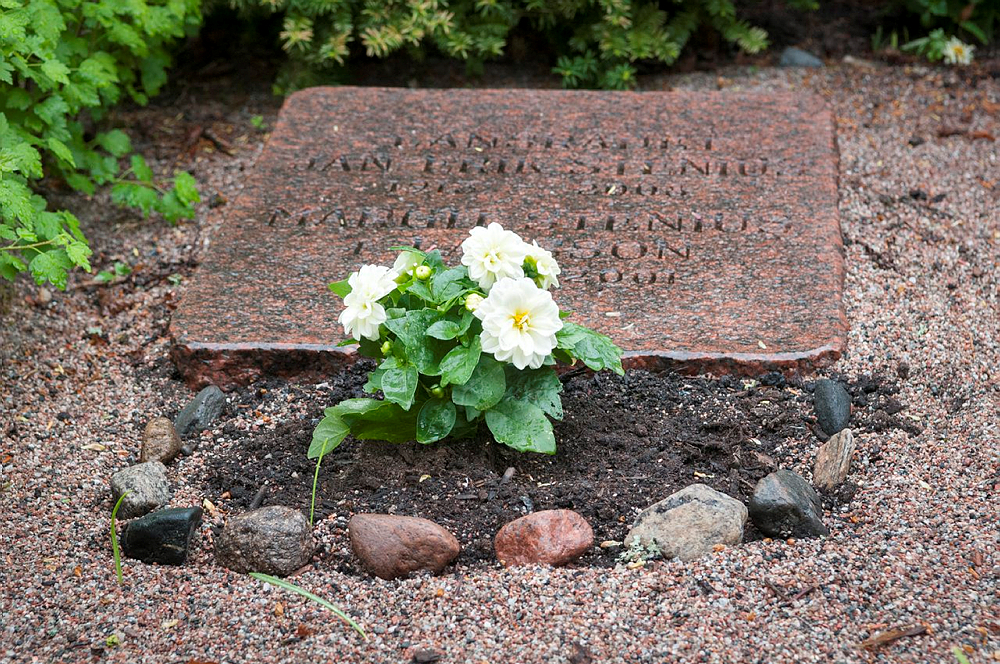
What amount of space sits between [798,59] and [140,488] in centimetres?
421

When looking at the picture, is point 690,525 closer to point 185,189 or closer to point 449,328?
point 449,328

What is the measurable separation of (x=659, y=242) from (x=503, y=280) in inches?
50.7

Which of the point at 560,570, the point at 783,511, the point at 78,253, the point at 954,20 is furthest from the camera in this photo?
the point at 954,20

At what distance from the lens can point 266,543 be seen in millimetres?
2457

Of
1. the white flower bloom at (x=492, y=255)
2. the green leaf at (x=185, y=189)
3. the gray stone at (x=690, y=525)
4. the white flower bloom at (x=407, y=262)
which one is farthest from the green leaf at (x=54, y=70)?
the gray stone at (x=690, y=525)

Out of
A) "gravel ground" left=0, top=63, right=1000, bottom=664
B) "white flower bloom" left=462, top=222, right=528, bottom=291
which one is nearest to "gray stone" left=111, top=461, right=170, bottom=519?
"gravel ground" left=0, top=63, right=1000, bottom=664

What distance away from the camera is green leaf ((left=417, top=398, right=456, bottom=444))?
261 cm

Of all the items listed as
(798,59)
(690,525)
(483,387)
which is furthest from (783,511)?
(798,59)

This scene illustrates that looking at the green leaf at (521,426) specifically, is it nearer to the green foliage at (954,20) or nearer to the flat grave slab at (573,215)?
the flat grave slab at (573,215)

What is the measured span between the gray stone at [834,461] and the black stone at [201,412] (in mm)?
1645

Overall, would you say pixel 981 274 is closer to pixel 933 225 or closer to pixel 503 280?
pixel 933 225

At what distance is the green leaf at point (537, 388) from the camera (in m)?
2.62

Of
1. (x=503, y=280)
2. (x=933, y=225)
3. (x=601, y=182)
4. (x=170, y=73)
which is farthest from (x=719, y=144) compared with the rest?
(x=170, y=73)

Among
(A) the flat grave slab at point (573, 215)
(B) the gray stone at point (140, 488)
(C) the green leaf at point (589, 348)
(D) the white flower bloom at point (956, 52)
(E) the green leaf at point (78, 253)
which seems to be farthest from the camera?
(D) the white flower bloom at point (956, 52)
